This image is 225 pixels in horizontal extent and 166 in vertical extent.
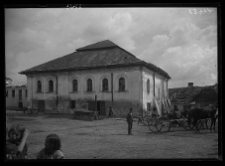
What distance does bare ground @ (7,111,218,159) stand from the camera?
5.34 metres

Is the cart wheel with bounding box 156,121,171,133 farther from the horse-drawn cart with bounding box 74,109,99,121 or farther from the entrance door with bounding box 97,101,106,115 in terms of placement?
the horse-drawn cart with bounding box 74,109,99,121

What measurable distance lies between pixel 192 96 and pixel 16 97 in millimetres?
5486

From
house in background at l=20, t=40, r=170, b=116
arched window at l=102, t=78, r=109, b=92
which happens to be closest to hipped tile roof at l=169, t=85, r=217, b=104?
house in background at l=20, t=40, r=170, b=116

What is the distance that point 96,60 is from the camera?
6613 millimetres

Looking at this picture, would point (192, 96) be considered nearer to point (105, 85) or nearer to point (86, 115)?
point (105, 85)

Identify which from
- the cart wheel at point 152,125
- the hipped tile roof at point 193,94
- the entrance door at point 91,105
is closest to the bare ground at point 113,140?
the cart wheel at point 152,125

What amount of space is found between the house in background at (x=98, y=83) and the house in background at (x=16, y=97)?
0.18m

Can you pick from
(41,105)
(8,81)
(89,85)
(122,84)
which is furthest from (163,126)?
(8,81)

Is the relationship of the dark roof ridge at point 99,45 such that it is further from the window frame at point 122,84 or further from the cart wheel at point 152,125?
the cart wheel at point 152,125

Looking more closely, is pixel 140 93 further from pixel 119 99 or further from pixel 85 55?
pixel 85 55
